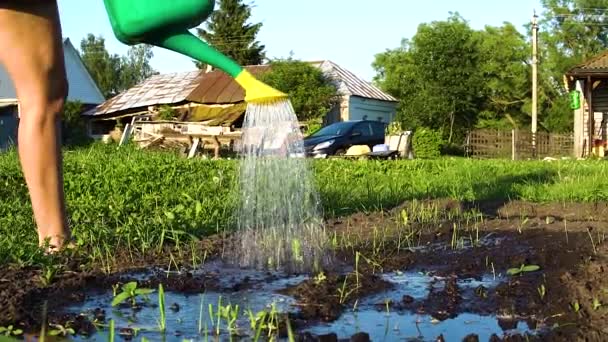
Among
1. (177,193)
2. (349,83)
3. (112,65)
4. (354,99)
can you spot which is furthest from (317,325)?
(112,65)

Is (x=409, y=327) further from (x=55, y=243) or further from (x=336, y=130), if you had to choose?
(x=336, y=130)

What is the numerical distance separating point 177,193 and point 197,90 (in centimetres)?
2575

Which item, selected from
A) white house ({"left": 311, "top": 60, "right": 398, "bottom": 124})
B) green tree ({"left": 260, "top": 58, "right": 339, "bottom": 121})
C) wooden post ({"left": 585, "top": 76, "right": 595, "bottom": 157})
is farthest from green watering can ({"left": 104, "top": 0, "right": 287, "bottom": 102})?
white house ({"left": 311, "top": 60, "right": 398, "bottom": 124})

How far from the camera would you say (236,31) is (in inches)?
2044

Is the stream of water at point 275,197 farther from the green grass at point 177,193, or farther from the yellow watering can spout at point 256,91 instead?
the green grass at point 177,193

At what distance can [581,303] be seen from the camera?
220 cm

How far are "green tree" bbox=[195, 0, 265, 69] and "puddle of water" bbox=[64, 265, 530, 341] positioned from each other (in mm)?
48399

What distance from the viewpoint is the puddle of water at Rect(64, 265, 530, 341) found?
1.99 m

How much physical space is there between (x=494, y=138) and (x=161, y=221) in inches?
1043

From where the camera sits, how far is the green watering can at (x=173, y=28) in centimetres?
275

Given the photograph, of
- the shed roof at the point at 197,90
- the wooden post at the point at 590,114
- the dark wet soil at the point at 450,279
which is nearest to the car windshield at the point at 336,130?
the wooden post at the point at 590,114

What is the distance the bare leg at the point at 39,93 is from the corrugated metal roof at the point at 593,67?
21.1 m

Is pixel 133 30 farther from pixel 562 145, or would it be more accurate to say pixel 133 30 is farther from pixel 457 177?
pixel 562 145

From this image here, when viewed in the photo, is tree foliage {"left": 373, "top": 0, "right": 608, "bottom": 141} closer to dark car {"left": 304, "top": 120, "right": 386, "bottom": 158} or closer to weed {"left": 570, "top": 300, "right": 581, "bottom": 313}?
dark car {"left": 304, "top": 120, "right": 386, "bottom": 158}
